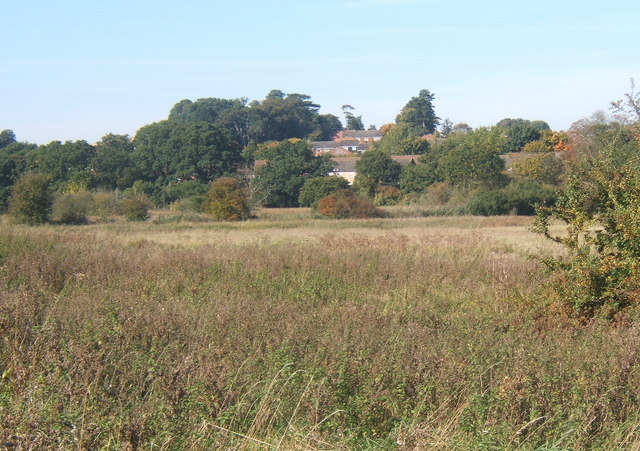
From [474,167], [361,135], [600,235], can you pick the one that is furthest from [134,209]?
[361,135]

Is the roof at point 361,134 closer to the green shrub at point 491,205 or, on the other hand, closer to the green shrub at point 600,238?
the green shrub at point 491,205

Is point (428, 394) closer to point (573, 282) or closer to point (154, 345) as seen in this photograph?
point (154, 345)

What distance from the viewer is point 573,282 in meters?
9.17

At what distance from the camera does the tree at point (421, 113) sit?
132375 mm

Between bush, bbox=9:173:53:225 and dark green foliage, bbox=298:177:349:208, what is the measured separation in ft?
72.5

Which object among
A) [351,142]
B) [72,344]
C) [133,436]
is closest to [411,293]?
[72,344]

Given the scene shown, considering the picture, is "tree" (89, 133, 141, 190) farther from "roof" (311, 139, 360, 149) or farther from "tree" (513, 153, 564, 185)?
"roof" (311, 139, 360, 149)

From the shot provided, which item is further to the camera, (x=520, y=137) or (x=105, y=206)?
(x=520, y=137)

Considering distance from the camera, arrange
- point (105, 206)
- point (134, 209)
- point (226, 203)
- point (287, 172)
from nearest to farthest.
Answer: point (134, 209) < point (105, 206) < point (226, 203) < point (287, 172)

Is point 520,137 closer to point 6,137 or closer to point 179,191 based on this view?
point 179,191

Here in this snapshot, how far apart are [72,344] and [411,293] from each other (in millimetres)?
6953

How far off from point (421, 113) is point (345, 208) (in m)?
90.0

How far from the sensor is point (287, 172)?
65.2m

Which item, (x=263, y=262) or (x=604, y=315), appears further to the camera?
(x=263, y=262)
